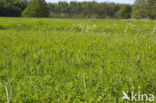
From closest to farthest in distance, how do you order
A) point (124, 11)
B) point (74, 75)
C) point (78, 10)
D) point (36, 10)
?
point (74, 75) < point (36, 10) < point (124, 11) < point (78, 10)

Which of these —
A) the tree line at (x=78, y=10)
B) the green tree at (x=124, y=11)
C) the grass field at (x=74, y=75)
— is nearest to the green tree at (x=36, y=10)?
the tree line at (x=78, y=10)

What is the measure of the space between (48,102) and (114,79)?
3.42ft

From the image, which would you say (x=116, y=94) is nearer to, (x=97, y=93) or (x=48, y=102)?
(x=97, y=93)

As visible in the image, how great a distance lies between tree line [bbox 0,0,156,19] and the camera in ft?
150

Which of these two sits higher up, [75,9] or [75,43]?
[75,9]

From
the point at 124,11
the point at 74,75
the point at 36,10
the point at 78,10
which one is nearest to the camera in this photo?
the point at 74,75

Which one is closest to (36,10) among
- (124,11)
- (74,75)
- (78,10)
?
(124,11)

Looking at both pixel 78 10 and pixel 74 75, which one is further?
pixel 78 10

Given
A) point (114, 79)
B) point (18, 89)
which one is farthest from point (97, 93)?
point (18, 89)

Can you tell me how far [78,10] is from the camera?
108 meters

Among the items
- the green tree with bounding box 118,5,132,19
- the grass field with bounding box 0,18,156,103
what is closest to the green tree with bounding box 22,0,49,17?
the green tree with bounding box 118,5,132,19

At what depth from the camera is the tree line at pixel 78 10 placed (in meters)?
45.8

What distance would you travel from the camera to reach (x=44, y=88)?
2.20 m

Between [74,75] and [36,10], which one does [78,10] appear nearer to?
[36,10]
